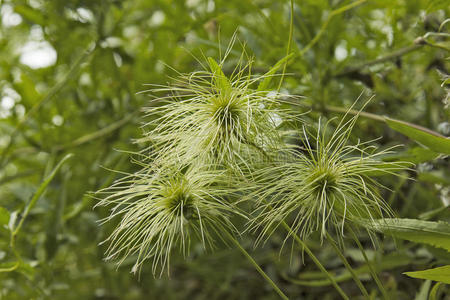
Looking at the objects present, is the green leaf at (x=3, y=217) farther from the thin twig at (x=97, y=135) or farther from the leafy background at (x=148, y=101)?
the thin twig at (x=97, y=135)

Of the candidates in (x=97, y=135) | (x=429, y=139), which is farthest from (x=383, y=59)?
(x=97, y=135)

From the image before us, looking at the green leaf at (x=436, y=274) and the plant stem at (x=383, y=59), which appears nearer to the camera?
the green leaf at (x=436, y=274)

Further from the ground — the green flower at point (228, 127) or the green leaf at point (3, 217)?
the green flower at point (228, 127)

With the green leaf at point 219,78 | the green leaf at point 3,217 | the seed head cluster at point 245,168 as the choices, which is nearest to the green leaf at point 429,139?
the seed head cluster at point 245,168

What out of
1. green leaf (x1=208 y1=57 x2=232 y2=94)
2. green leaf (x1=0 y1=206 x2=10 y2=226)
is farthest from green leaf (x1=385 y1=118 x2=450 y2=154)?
green leaf (x1=0 y1=206 x2=10 y2=226)

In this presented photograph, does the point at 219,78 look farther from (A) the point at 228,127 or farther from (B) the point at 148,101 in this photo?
(B) the point at 148,101
